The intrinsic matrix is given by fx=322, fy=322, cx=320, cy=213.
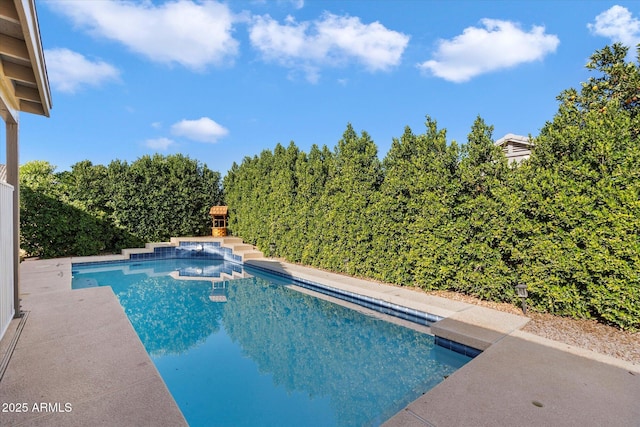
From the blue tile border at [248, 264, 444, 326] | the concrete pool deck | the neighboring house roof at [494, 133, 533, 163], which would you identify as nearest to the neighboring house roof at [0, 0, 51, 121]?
the concrete pool deck

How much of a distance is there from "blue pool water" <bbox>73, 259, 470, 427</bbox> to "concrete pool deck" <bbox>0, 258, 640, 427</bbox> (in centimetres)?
65

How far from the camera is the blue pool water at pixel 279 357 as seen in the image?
12.3 feet

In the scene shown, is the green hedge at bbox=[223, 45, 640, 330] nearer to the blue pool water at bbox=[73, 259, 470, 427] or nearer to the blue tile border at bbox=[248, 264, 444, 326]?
the blue tile border at bbox=[248, 264, 444, 326]

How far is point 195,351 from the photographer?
5289mm

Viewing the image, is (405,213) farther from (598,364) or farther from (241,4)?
(241,4)

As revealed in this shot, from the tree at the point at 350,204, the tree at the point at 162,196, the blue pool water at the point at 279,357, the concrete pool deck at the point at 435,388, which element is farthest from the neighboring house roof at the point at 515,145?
the tree at the point at 162,196

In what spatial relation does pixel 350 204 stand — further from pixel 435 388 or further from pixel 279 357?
pixel 435 388

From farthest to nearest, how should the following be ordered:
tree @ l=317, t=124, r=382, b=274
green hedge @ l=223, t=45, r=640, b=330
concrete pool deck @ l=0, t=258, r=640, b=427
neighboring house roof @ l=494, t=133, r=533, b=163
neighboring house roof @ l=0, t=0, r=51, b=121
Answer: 1. neighboring house roof @ l=494, t=133, r=533, b=163
2. tree @ l=317, t=124, r=382, b=274
3. green hedge @ l=223, t=45, r=640, b=330
4. neighboring house roof @ l=0, t=0, r=51, b=121
5. concrete pool deck @ l=0, t=258, r=640, b=427

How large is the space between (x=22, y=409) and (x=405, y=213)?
7046 mm

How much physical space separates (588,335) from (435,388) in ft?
9.89

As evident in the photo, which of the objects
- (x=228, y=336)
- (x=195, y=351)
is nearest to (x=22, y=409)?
(x=195, y=351)

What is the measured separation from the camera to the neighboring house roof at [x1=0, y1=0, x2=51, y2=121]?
3.00 m

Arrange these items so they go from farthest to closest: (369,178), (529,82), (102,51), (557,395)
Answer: (102,51) < (529,82) < (369,178) < (557,395)

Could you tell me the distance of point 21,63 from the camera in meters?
4.05
